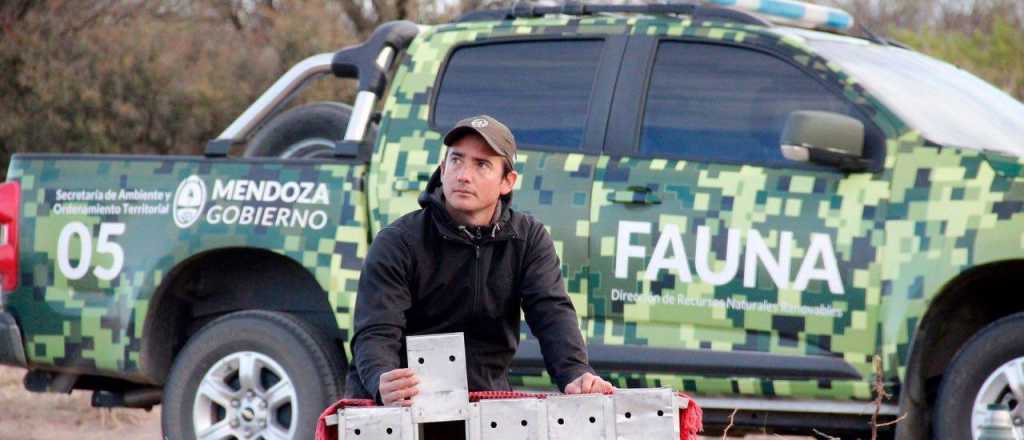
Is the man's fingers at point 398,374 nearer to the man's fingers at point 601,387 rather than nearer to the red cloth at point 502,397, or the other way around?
the red cloth at point 502,397

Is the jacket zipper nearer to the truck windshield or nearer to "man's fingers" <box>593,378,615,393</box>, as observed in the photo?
"man's fingers" <box>593,378,615,393</box>

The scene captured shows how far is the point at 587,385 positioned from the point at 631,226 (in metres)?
2.20

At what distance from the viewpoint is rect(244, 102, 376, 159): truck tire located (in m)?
7.91

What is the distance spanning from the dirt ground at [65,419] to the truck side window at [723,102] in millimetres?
2202

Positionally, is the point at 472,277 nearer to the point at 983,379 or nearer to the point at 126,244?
the point at 983,379

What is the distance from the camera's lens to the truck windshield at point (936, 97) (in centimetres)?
641

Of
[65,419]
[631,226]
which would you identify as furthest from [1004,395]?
[65,419]

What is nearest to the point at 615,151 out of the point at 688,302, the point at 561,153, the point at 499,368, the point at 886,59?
the point at 561,153

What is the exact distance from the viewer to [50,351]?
23.6 ft

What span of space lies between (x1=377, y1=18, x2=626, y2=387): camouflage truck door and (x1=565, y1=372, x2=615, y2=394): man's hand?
216cm

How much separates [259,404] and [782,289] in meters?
1.90

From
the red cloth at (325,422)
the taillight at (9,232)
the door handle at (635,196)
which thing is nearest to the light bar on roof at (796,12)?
the door handle at (635,196)

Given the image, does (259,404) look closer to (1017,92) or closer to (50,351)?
(50,351)

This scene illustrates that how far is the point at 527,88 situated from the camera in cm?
705
